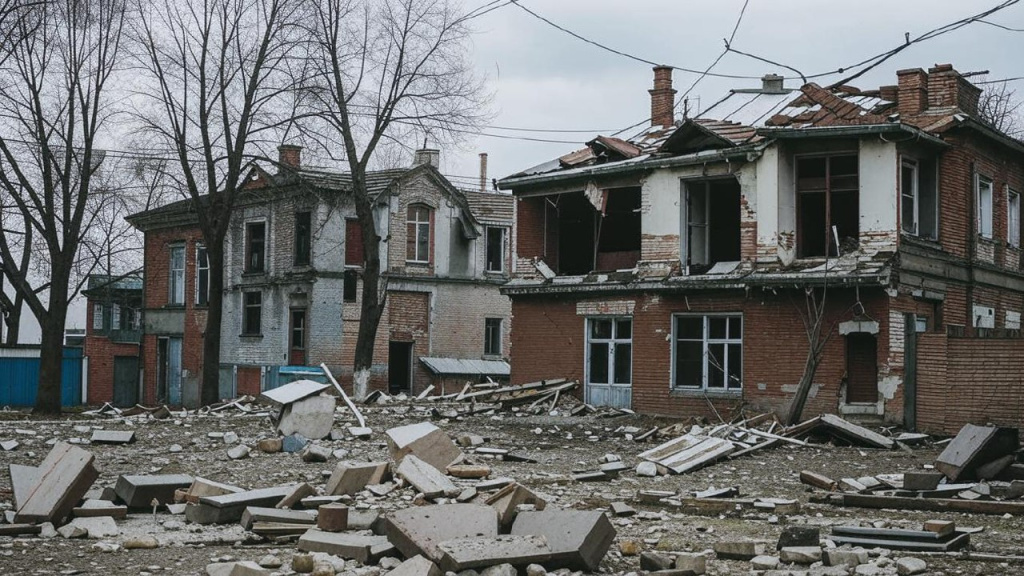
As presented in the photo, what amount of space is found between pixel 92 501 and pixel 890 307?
16.1 meters

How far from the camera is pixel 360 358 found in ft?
94.4

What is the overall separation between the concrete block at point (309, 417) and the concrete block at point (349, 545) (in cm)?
854

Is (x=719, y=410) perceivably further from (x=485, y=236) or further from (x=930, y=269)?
(x=485, y=236)

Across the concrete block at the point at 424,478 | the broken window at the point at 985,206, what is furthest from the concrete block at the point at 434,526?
the broken window at the point at 985,206

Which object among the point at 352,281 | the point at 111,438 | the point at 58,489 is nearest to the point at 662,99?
the point at 352,281

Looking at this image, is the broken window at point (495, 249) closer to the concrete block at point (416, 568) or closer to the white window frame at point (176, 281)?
the white window frame at point (176, 281)

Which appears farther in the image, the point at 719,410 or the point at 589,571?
the point at 719,410

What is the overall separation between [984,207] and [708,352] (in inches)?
288

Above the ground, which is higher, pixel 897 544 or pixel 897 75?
pixel 897 75

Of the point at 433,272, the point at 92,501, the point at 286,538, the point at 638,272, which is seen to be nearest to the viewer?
the point at 286,538

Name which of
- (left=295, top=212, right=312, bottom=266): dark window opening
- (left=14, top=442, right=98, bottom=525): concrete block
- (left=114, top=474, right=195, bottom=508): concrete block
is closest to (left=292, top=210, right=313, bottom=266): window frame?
(left=295, top=212, right=312, bottom=266): dark window opening

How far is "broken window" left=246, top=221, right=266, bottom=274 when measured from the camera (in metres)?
38.3

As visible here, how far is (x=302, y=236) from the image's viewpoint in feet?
120

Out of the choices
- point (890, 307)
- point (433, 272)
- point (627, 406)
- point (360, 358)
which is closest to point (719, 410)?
point (627, 406)
